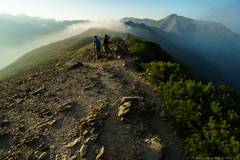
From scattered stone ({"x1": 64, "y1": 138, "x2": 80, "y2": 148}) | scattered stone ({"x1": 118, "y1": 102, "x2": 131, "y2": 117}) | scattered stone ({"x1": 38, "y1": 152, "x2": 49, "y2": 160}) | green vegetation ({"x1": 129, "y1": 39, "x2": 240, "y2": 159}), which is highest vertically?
green vegetation ({"x1": 129, "y1": 39, "x2": 240, "y2": 159})

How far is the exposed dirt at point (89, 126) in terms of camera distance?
5848 mm

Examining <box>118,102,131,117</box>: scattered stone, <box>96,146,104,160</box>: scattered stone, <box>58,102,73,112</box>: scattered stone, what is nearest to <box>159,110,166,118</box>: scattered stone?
<box>118,102,131,117</box>: scattered stone

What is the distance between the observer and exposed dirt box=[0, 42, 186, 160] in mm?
5848

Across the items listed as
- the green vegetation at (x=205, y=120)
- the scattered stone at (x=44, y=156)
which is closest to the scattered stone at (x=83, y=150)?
the scattered stone at (x=44, y=156)

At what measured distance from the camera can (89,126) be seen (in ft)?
23.2

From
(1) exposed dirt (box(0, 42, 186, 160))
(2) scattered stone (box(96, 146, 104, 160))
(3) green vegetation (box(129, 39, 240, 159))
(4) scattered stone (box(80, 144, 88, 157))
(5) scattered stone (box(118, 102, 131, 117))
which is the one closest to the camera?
(3) green vegetation (box(129, 39, 240, 159))

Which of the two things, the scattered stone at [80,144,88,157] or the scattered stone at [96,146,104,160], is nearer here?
the scattered stone at [96,146,104,160]

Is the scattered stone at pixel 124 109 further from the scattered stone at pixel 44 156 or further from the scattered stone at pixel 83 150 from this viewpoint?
the scattered stone at pixel 44 156

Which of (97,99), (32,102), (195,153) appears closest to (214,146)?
(195,153)

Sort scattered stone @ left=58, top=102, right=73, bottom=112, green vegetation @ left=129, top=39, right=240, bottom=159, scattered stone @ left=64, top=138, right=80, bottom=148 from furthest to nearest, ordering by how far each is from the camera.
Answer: scattered stone @ left=58, top=102, right=73, bottom=112 < scattered stone @ left=64, top=138, right=80, bottom=148 < green vegetation @ left=129, top=39, right=240, bottom=159

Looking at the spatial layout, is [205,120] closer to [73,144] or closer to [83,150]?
[83,150]

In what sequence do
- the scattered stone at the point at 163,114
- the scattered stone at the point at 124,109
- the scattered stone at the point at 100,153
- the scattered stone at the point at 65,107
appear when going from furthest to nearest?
1. the scattered stone at the point at 65,107
2. the scattered stone at the point at 163,114
3. the scattered stone at the point at 124,109
4. the scattered stone at the point at 100,153

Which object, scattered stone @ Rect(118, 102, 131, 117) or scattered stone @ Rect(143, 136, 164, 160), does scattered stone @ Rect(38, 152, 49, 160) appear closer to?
scattered stone @ Rect(118, 102, 131, 117)

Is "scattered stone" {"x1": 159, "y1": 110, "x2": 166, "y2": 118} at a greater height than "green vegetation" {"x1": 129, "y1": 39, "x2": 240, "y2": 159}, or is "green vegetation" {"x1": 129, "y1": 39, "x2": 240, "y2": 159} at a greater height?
"green vegetation" {"x1": 129, "y1": 39, "x2": 240, "y2": 159}
